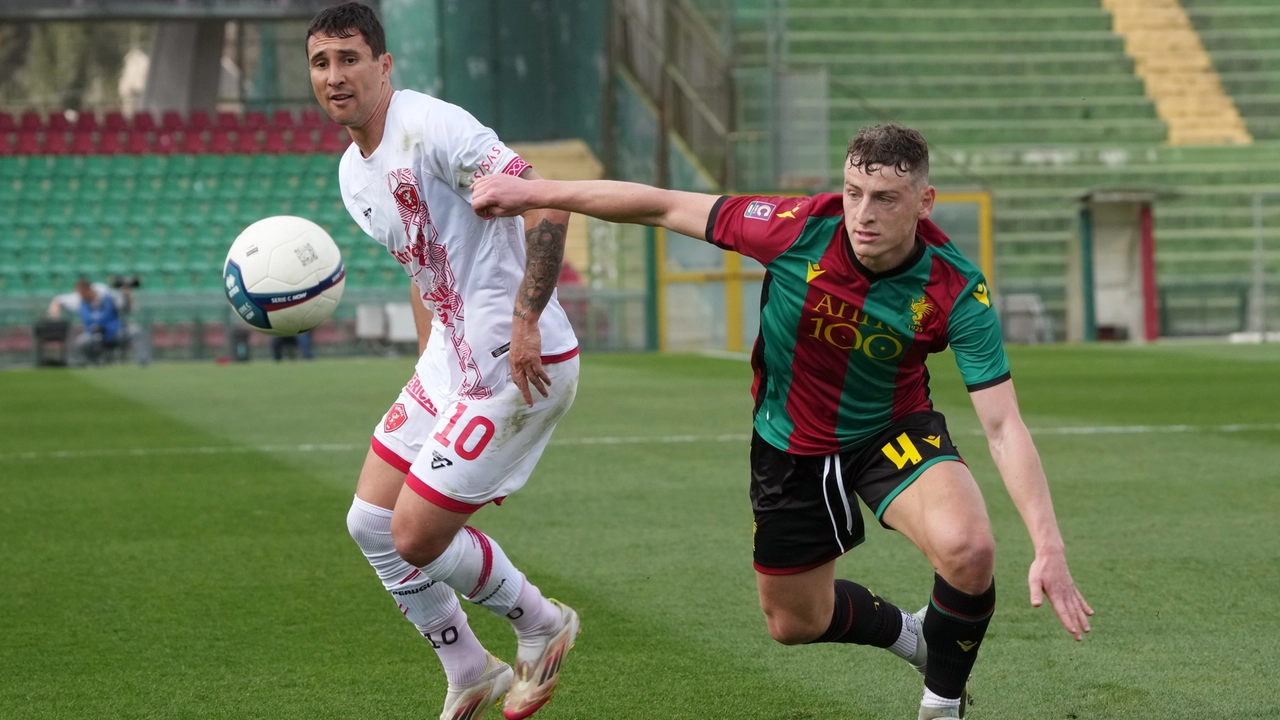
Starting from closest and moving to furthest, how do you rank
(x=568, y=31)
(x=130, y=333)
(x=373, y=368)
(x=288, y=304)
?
(x=288, y=304) → (x=373, y=368) → (x=130, y=333) → (x=568, y=31)

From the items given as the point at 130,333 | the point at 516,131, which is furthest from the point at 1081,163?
the point at 130,333

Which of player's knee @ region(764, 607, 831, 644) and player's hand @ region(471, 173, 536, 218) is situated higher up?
player's hand @ region(471, 173, 536, 218)

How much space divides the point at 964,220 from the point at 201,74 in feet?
56.1

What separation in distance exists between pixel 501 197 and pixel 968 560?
1.51 meters

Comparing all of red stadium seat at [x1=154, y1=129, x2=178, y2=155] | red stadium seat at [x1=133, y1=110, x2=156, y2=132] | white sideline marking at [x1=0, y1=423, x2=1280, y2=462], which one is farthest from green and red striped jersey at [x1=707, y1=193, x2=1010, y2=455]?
red stadium seat at [x1=133, y1=110, x2=156, y2=132]

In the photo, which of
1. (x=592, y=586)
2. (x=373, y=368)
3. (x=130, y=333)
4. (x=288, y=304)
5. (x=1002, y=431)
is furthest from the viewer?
(x=130, y=333)

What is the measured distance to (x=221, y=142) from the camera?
97.8 ft

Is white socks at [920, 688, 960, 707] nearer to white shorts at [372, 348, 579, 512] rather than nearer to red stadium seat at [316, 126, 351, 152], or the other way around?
white shorts at [372, 348, 579, 512]

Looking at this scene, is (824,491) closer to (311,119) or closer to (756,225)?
(756,225)

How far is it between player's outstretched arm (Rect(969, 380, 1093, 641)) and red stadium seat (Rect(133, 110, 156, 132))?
94.1ft

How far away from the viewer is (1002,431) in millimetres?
3682

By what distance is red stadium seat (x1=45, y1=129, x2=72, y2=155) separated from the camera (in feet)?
95.5

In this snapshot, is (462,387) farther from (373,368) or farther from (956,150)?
(956,150)

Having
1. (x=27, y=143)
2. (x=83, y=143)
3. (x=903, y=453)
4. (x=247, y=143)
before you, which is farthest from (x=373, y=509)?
(x=27, y=143)
